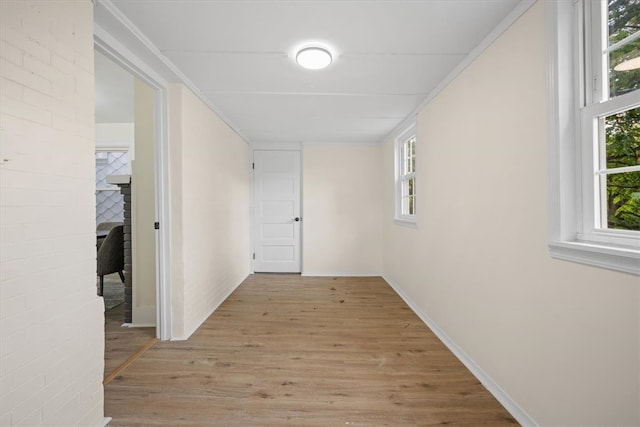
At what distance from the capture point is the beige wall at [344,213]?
4.43 metres

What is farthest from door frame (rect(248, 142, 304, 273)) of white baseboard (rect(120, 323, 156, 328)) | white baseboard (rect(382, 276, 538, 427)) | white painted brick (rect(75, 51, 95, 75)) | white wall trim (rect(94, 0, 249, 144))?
white painted brick (rect(75, 51, 95, 75))

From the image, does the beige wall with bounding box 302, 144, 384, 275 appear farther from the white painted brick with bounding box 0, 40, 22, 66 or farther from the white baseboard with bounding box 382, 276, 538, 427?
the white painted brick with bounding box 0, 40, 22, 66

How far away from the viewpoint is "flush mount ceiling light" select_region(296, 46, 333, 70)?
5.89ft

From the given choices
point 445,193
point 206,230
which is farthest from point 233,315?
point 445,193

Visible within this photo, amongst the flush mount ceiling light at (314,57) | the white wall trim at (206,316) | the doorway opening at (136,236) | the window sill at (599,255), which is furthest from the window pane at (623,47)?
the white wall trim at (206,316)

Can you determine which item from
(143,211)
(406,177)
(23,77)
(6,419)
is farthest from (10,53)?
(406,177)

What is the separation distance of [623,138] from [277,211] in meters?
4.00

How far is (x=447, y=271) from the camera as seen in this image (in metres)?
2.20

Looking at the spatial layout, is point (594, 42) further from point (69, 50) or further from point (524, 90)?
point (69, 50)

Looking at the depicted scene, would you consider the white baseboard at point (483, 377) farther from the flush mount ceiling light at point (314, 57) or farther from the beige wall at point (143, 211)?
the beige wall at point (143, 211)

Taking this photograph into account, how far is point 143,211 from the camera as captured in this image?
2.46 m

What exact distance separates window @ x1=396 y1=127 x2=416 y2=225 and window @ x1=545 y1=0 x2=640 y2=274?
195 cm

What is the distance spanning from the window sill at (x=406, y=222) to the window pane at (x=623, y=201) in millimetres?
1802

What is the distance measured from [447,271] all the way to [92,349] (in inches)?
92.4
